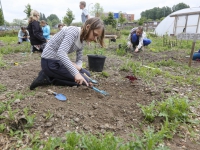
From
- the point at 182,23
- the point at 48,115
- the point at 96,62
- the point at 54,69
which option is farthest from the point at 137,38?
the point at 182,23

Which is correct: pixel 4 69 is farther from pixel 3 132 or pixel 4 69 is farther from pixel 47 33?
pixel 47 33

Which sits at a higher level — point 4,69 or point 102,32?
point 102,32

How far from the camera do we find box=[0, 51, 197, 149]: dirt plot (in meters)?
1.68

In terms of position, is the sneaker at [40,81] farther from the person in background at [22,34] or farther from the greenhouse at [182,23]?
the greenhouse at [182,23]

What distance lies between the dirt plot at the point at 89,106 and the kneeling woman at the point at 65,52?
146 millimetres

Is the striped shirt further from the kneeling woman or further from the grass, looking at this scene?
the grass

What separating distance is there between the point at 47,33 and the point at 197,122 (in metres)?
6.06

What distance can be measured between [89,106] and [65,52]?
2.32 feet

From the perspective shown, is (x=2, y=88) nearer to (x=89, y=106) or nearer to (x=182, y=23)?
(x=89, y=106)

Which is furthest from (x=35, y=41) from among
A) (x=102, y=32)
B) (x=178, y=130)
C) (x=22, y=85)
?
(x=178, y=130)

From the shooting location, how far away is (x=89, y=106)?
2070mm

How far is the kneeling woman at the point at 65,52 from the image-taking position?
6.81 feet

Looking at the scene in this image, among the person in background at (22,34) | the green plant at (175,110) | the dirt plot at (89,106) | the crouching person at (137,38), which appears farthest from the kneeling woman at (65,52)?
the person in background at (22,34)

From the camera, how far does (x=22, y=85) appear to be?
2.64 metres
